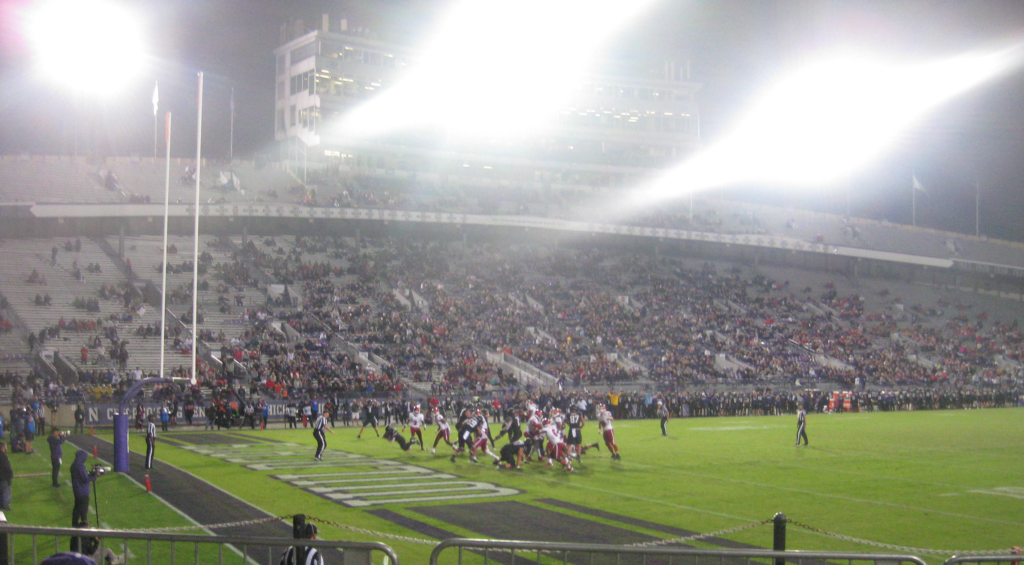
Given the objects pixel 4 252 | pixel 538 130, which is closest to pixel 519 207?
pixel 538 130

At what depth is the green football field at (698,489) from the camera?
13906 mm

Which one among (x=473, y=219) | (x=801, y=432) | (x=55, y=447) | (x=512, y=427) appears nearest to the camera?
(x=55, y=447)

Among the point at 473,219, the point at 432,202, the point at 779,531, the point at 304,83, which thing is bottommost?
the point at 779,531

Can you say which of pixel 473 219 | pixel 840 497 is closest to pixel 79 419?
pixel 840 497

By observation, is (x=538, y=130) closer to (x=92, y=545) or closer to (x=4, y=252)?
(x=4, y=252)

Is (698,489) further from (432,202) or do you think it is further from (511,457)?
(432,202)

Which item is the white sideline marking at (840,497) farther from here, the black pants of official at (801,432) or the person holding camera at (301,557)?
the person holding camera at (301,557)

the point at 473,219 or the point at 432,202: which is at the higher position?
the point at 432,202

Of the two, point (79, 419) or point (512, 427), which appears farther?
point (79, 419)

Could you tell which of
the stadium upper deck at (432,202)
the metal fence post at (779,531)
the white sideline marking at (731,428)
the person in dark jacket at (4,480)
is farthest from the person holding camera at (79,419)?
the metal fence post at (779,531)

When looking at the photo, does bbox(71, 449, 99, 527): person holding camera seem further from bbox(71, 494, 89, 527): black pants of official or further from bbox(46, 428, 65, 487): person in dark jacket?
bbox(46, 428, 65, 487): person in dark jacket

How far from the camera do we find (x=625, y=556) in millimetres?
11938

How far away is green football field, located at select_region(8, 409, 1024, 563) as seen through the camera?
1391cm

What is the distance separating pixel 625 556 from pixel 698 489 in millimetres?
6734
